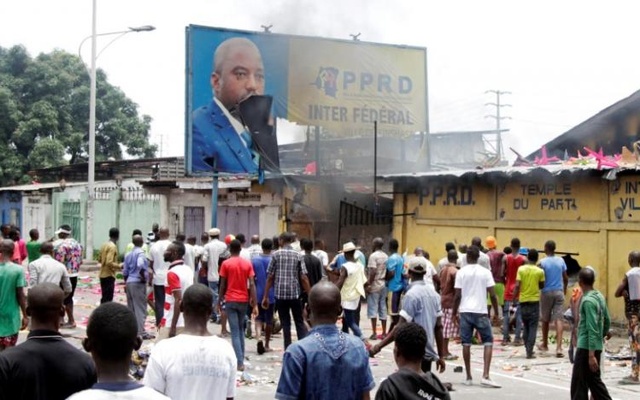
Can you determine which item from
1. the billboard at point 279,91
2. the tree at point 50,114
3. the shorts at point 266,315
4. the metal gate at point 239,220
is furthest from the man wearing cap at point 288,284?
the tree at point 50,114

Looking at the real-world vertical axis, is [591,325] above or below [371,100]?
below

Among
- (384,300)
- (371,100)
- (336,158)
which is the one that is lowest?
(384,300)

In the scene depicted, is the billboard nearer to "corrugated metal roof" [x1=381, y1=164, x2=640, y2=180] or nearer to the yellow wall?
the yellow wall

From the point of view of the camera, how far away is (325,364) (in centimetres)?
510

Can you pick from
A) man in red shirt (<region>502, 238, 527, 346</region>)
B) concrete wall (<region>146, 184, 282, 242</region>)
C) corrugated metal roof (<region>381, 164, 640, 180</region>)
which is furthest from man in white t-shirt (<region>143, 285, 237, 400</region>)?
concrete wall (<region>146, 184, 282, 242</region>)

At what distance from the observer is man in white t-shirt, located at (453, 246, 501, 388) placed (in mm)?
11062

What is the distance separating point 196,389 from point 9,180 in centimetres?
4357

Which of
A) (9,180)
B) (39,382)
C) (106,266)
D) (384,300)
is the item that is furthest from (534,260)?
(9,180)

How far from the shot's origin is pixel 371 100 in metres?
25.4

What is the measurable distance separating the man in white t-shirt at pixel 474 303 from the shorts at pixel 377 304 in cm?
430

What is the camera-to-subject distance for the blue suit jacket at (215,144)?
22516mm

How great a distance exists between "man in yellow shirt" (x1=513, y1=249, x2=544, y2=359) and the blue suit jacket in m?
10.4

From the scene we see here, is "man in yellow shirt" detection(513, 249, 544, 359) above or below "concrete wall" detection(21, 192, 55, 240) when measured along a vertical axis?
below

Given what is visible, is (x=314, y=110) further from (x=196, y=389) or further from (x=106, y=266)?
(x=196, y=389)
